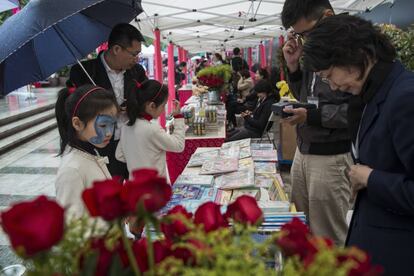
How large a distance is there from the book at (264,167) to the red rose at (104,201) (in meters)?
1.86

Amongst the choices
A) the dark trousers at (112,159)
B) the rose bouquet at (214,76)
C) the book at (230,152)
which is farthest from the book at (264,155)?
the rose bouquet at (214,76)

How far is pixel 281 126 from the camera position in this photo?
5195 millimetres

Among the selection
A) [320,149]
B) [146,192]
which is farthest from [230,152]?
[146,192]

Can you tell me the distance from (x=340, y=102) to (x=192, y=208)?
1.00m

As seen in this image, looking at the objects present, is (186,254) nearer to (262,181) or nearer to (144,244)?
(144,244)

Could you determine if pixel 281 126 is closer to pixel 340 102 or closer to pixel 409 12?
pixel 409 12

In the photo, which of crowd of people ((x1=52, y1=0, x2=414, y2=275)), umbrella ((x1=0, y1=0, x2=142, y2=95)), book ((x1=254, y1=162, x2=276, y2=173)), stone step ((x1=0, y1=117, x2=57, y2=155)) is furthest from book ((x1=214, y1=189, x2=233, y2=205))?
stone step ((x1=0, y1=117, x2=57, y2=155))

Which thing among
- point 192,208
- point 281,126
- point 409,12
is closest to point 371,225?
point 192,208

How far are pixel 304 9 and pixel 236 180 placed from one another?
0.94 metres

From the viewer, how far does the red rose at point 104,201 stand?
533 millimetres

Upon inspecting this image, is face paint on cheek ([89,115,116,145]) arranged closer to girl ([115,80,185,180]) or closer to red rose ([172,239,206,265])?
girl ([115,80,185,180])

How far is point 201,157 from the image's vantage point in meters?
2.80

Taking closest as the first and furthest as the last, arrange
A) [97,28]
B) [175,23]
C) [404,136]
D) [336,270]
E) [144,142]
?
[336,270] → [404,136] → [144,142] → [97,28] → [175,23]

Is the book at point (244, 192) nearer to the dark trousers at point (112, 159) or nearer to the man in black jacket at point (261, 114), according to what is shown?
the dark trousers at point (112, 159)
